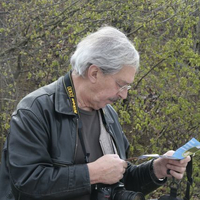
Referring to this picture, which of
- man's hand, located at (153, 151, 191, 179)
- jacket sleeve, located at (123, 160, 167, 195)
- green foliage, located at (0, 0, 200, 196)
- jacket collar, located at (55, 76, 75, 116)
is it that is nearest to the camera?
jacket collar, located at (55, 76, 75, 116)

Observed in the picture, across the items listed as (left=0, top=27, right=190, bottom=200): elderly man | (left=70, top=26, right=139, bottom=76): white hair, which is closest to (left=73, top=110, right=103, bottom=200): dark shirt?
(left=0, top=27, right=190, bottom=200): elderly man

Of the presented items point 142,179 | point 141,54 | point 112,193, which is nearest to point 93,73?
point 112,193

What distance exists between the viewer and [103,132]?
236cm

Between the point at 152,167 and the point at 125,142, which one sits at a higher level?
the point at 125,142

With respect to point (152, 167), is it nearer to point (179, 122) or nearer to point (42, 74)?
point (179, 122)

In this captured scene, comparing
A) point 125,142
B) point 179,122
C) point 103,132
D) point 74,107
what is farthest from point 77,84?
point 179,122

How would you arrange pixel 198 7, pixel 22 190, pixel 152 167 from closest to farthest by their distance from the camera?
pixel 22 190 < pixel 152 167 < pixel 198 7

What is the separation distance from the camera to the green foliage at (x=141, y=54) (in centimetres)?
505

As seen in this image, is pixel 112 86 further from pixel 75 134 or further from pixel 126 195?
pixel 126 195

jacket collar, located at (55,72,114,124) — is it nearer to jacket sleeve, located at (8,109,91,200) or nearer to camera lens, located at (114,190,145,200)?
jacket sleeve, located at (8,109,91,200)

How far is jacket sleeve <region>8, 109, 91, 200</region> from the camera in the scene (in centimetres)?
196

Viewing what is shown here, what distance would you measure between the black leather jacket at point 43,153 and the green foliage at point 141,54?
9.76 feet

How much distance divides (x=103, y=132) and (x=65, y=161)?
15.0 inches

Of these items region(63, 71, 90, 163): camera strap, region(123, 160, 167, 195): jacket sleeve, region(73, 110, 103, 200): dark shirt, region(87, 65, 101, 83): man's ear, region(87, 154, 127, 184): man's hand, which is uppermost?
region(87, 65, 101, 83): man's ear
